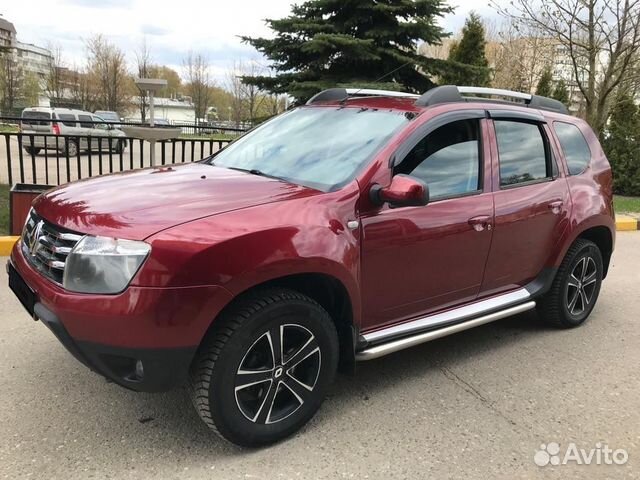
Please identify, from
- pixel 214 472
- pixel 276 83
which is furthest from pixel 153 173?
pixel 276 83

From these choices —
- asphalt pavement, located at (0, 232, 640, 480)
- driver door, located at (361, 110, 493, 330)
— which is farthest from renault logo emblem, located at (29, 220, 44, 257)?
driver door, located at (361, 110, 493, 330)

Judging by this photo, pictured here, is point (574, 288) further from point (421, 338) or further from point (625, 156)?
point (625, 156)

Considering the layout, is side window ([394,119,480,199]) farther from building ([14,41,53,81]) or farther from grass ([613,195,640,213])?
building ([14,41,53,81])

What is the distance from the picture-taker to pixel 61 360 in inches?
146

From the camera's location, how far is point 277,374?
284cm

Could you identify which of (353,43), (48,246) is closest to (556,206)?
(48,246)

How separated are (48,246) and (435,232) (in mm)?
2100

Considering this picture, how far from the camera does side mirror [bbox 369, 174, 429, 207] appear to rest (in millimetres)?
2938

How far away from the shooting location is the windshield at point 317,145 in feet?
10.7

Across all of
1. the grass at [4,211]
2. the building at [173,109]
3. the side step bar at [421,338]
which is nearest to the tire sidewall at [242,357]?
the side step bar at [421,338]

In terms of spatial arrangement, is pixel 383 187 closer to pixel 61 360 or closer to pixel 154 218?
pixel 154 218

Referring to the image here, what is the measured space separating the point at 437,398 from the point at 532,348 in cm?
126

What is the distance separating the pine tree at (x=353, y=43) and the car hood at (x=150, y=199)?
800cm

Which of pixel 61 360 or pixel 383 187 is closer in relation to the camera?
pixel 383 187
